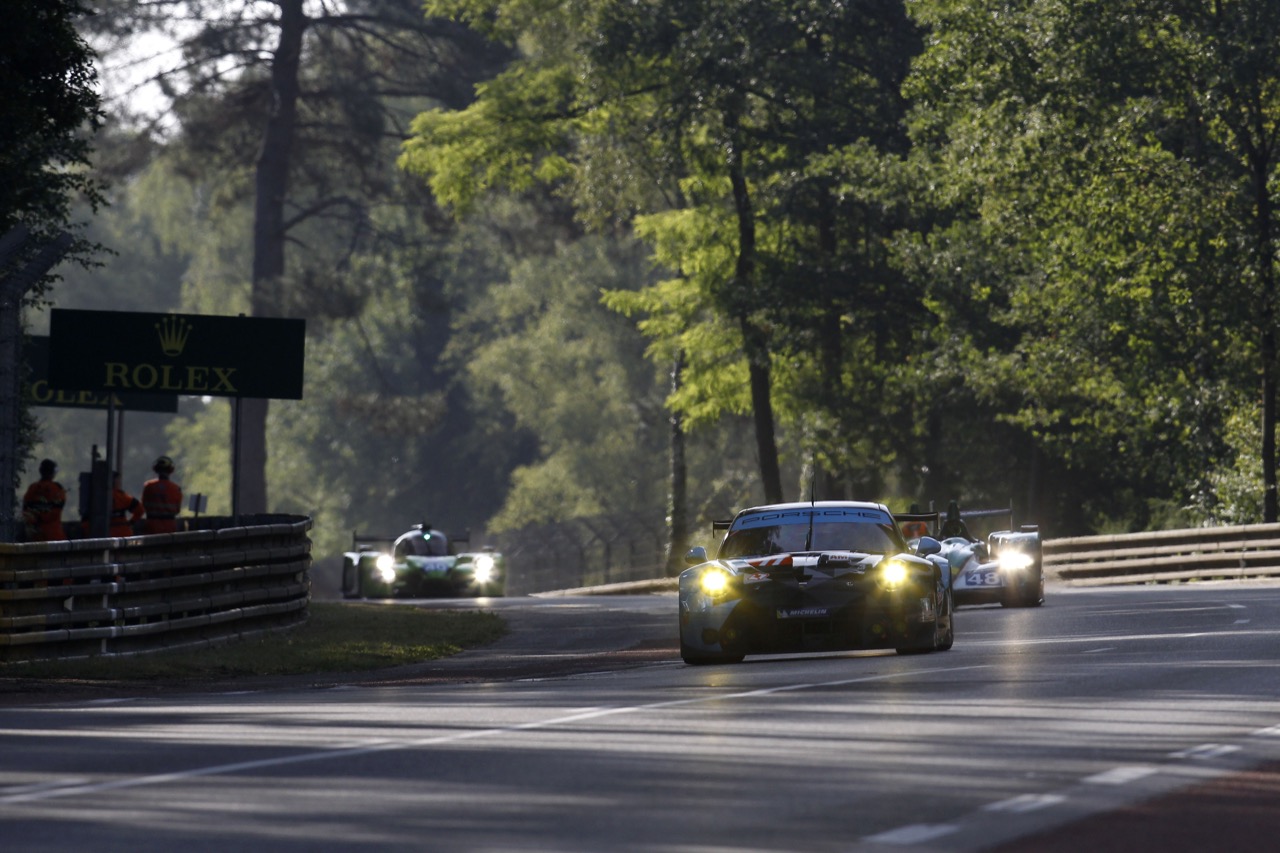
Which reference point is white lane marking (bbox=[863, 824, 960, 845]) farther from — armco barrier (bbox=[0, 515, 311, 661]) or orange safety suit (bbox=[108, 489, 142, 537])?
orange safety suit (bbox=[108, 489, 142, 537])

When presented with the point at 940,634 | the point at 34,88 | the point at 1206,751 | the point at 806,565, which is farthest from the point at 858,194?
the point at 1206,751

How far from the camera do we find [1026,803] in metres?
9.09

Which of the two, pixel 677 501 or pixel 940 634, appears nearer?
pixel 940 634

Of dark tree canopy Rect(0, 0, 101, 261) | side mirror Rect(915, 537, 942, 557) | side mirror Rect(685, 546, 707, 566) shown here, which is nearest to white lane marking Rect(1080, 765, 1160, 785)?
side mirror Rect(915, 537, 942, 557)

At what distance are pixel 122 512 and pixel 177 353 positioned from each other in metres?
1.97

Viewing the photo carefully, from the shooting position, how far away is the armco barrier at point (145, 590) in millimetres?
18875

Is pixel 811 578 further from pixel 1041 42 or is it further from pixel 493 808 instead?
pixel 1041 42

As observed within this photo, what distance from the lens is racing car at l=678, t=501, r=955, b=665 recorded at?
17984 millimetres

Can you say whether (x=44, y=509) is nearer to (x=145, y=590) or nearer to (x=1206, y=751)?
(x=145, y=590)

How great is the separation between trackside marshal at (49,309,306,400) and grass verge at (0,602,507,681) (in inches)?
109

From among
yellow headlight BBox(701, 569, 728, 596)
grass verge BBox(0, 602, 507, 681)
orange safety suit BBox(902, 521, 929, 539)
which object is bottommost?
grass verge BBox(0, 602, 507, 681)

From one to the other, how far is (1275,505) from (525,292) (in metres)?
46.2

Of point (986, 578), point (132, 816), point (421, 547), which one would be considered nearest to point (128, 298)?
point (421, 547)

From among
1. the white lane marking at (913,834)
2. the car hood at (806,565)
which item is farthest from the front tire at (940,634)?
the white lane marking at (913,834)
